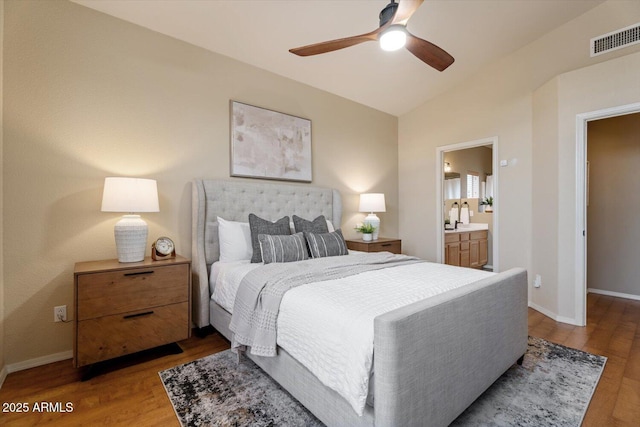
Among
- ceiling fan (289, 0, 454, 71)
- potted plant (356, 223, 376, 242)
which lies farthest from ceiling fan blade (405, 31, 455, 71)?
potted plant (356, 223, 376, 242)

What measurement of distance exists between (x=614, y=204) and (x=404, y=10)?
13.5 feet

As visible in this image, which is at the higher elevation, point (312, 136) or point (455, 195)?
point (312, 136)

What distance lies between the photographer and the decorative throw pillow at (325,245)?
2824 millimetres

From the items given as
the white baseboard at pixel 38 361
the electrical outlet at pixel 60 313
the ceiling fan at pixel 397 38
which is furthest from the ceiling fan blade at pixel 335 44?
the white baseboard at pixel 38 361

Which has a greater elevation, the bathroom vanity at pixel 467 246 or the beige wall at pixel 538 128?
the beige wall at pixel 538 128

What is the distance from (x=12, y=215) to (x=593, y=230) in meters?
6.22

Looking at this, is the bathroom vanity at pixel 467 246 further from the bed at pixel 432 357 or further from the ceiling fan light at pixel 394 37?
the ceiling fan light at pixel 394 37

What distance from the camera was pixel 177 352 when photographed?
240 centimetres

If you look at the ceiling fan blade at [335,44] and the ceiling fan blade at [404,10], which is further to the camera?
the ceiling fan blade at [335,44]

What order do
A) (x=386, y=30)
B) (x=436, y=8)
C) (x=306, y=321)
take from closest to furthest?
(x=306, y=321), (x=386, y=30), (x=436, y=8)

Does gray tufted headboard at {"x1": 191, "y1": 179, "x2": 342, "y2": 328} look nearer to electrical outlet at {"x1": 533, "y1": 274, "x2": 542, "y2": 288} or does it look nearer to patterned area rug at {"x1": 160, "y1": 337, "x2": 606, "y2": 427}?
patterned area rug at {"x1": 160, "y1": 337, "x2": 606, "y2": 427}

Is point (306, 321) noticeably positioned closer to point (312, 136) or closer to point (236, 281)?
point (236, 281)

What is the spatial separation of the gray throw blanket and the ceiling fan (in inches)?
60.6

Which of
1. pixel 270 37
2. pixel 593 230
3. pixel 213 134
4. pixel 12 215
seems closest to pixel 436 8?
pixel 270 37
